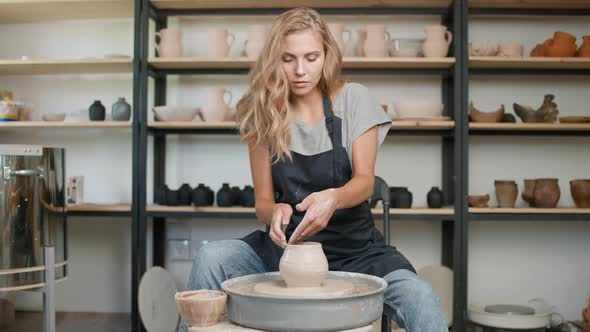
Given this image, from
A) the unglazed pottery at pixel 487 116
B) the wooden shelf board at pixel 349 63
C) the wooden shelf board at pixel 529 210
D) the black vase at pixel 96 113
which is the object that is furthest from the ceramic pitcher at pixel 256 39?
the wooden shelf board at pixel 529 210

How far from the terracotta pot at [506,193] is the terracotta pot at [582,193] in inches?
12.2

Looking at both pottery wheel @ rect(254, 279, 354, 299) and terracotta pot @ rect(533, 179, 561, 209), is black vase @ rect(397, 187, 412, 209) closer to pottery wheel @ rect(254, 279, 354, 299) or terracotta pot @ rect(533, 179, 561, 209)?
terracotta pot @ rect(533, 179, 561, 209)

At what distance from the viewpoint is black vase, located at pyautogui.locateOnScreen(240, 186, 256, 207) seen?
129 inches

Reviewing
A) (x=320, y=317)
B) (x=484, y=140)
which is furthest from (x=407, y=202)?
(x=320, y=317)

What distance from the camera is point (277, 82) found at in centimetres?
194

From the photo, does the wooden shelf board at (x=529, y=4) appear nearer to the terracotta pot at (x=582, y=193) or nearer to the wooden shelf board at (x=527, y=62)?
the wooden shelf board at (x=527, y=62)

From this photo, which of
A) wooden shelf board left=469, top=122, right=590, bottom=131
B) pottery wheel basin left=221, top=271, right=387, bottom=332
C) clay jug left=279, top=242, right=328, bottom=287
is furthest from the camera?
wooden shelf board left=469, top=122, right=590, bottom=131

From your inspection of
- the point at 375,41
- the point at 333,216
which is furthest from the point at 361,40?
the point at 333,216

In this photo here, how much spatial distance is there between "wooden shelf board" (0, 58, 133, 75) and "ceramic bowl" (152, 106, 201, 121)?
0.30 metres

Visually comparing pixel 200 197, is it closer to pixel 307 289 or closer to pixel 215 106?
pixel 215 106

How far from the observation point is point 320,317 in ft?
4.47

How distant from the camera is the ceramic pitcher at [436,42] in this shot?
10.6ft

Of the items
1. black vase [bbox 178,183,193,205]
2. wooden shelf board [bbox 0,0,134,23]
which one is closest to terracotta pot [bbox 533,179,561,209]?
black vase [bbox 178,183,193,205]

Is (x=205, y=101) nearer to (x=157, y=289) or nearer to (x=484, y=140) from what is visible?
(x=157, y=289)
